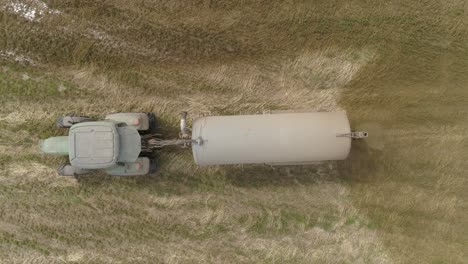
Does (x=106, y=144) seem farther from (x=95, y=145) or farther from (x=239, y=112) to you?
(x=239, y=112)

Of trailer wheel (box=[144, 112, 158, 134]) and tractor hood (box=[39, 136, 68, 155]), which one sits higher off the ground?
trailer wheel (box=[144, 112, 158, 134])

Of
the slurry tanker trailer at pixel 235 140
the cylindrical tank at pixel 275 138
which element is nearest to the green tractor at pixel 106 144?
the slurry tanker trailer at pixel 235 140

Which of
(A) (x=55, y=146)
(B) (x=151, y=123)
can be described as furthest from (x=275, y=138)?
(A) (x=55, y=146)

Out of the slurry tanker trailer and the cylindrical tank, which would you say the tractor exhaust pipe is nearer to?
the slurry tanker trailer

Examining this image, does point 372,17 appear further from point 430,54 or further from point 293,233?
point 293,233

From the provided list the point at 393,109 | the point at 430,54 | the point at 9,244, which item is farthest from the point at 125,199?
the point at 430,54

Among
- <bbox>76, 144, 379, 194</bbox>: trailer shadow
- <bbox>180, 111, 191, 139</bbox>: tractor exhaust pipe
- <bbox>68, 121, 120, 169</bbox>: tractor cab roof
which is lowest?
<bbox>76, 144, 379, 194</bbox>: trailer shadow

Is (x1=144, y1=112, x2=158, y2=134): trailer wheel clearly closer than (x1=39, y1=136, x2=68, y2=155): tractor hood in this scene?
No

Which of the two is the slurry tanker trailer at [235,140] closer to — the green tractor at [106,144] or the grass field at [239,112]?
the green tractor at [106,144]

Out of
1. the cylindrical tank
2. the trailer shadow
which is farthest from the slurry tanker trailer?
the trailer shadow
